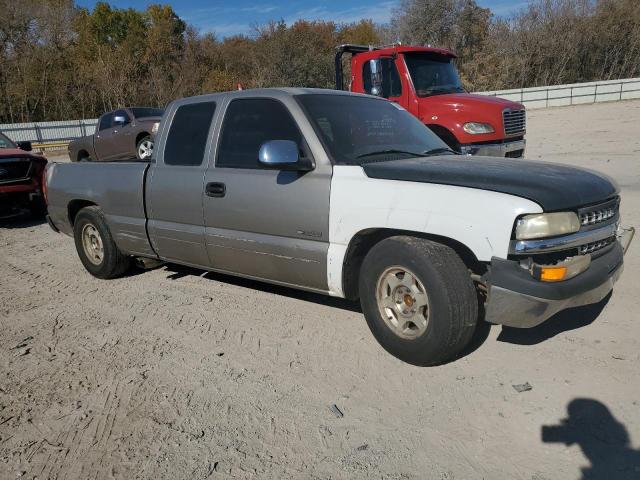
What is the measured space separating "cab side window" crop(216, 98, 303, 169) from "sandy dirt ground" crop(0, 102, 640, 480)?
131 cm

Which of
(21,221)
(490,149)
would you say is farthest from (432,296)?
(21,221)

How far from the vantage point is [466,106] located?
26.8 ft

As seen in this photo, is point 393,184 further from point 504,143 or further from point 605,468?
point 504,143

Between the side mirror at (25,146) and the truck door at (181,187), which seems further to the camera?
the side mirror at (25,146)

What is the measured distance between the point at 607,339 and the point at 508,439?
143 cm

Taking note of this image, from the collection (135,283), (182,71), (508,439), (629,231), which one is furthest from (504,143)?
(182,71)

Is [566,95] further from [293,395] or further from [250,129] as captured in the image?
[293,395]

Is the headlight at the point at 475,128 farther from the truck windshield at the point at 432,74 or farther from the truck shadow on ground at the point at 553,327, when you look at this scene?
the truck shadow on ground at the point at 553,327

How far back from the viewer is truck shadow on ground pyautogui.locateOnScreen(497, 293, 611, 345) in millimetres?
3664

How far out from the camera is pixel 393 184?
3334 mm

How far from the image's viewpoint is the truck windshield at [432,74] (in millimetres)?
8836

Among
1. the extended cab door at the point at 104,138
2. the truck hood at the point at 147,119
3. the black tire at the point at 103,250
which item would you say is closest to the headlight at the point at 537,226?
Answer: the black tire at the point at 103,250

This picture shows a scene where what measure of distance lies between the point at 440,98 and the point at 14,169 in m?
7.35

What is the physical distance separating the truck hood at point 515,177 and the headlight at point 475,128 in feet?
14.7
